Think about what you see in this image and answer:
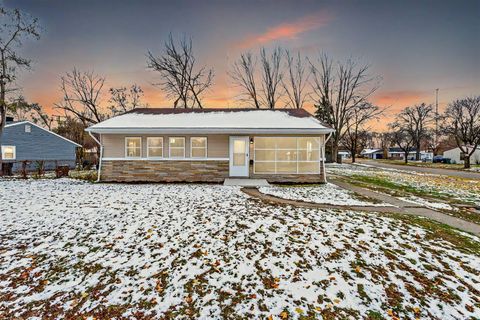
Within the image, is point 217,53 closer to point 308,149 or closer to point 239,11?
point 239,11

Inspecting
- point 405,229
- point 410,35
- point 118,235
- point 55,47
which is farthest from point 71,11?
point 410,35

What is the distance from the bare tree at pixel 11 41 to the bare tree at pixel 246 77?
761 inches

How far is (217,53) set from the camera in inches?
811

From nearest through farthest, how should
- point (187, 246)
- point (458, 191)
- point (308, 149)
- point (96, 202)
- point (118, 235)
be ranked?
point (187, 246) → point (118, 235) → point (96, 202) → point (458, 191) → point (308, 149)

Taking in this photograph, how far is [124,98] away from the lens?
88.8ft

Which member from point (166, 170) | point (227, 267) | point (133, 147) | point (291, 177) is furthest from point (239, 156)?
point (227, 267)

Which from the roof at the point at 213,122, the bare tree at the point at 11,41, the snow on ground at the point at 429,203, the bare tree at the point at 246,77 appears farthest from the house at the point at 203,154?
the bare tree at the point at 246,77

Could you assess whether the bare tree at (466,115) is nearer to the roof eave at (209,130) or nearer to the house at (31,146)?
the roof eave at (209,130)

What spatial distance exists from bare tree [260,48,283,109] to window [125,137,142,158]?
2135 centimetres

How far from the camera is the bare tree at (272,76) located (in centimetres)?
2790

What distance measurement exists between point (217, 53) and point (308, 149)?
14.6m

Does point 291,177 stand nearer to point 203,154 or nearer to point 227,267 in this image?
point 203,154

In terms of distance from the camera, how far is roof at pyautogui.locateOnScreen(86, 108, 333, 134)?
35.0ft

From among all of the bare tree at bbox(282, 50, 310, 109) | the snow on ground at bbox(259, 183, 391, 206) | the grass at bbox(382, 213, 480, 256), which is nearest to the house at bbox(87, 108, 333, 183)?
the snow on ground at bbox(259, 183, 391, 206)
